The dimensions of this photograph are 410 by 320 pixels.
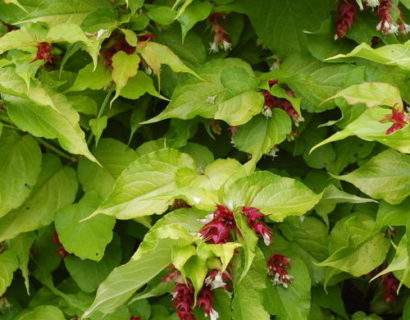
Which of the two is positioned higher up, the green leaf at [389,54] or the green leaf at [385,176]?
the green leaf at [389,54]

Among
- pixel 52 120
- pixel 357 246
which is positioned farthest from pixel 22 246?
pixel 357 246

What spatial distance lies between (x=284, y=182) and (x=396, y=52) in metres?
0.35

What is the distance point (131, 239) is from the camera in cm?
178

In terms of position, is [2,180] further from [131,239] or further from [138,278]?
[138,278]

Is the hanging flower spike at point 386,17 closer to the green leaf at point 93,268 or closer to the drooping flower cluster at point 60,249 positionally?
the green leaf at point 93,268

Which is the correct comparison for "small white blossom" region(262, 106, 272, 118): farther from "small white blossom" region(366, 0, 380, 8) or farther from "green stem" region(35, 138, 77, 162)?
"green stem" region(35, 138, 77, 162)

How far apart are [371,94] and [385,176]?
18 centimetres

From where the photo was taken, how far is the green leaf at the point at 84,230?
4.98 ft

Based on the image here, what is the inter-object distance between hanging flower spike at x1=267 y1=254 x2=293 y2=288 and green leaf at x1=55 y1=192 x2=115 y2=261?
384 millimetres

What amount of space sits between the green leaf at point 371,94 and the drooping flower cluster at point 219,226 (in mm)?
369

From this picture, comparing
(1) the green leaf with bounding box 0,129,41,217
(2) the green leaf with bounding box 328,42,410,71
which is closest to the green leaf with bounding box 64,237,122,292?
(1) the green leaf with bounding box 0,129,41,217

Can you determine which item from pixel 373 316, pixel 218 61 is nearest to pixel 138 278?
pixel 218 61

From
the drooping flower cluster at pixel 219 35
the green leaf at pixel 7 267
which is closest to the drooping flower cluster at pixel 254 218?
the drooping flower cluster at pixel 219 35

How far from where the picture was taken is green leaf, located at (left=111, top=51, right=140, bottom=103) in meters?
1.48
